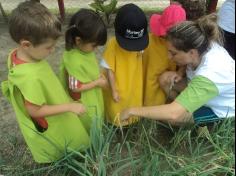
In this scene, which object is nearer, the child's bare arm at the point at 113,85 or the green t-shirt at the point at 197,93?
the green t-shirt at the point at 197,93

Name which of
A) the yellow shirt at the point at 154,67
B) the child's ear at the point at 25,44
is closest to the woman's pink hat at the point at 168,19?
the yellow shirt at the point at 154,67

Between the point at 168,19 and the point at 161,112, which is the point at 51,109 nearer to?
the point at 161,112

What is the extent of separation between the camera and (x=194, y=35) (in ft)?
7.02

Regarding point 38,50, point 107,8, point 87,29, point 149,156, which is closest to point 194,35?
point 87,29

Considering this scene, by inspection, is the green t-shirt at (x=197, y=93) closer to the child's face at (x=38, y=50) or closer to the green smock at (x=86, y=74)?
the green smock at (x=86, y=74)

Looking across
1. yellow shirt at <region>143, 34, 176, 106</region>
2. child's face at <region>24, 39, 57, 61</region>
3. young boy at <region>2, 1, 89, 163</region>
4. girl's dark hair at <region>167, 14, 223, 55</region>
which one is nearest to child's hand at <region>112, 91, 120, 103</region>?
yellow shirt at <region>143, 34, 176, 106</region>

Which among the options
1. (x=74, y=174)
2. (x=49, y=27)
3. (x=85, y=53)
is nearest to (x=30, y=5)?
(x=49, y=27)

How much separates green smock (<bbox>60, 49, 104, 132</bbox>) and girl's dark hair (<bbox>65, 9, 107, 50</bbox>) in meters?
0.09

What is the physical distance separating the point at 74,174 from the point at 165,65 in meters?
0.88

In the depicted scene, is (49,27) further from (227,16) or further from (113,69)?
(227,16)

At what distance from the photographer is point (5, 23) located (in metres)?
5.20

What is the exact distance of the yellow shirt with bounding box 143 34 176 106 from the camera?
2477 millimetres

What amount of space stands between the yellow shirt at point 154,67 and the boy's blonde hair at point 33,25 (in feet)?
2.40

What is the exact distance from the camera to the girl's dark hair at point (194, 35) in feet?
7.02
